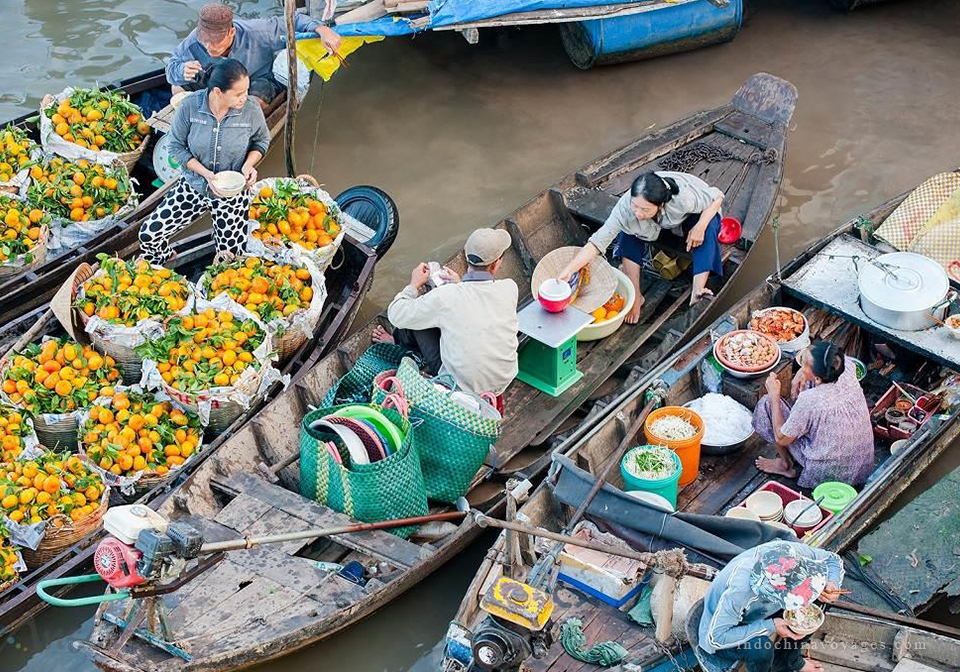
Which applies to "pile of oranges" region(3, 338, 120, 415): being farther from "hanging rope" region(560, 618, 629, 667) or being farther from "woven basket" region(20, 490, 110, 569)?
"hanging rope" region(560, 618, 629, 667)

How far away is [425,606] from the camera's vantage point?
5.84 m

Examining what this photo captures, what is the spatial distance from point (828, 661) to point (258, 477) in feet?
9.30

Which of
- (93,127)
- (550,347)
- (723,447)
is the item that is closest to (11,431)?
(93,127)

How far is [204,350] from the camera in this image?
5996 mm

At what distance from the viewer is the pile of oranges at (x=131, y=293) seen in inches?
239

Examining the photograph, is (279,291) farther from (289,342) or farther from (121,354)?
(121,354)

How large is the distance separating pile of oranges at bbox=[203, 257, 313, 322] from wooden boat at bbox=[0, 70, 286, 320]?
1.12 metres

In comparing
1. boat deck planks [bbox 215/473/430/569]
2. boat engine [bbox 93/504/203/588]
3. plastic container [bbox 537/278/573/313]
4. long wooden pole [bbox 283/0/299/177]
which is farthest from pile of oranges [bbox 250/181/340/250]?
boat engine [bbox 93/504/203/588]

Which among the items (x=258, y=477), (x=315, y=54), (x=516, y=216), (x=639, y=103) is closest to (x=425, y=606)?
(x=258, y=477)

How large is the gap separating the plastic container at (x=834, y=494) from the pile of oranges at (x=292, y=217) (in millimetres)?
3109

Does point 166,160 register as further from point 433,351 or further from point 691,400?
point 691,400

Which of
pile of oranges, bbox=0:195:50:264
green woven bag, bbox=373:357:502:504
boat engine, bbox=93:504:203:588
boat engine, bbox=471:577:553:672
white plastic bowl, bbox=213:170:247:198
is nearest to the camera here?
boat engine, bbox=471:577:553:672

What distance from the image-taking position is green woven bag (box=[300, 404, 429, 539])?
209 inches

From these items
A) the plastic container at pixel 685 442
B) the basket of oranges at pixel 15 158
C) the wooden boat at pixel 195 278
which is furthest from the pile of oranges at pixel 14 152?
the plastic container at pixel 685 442
